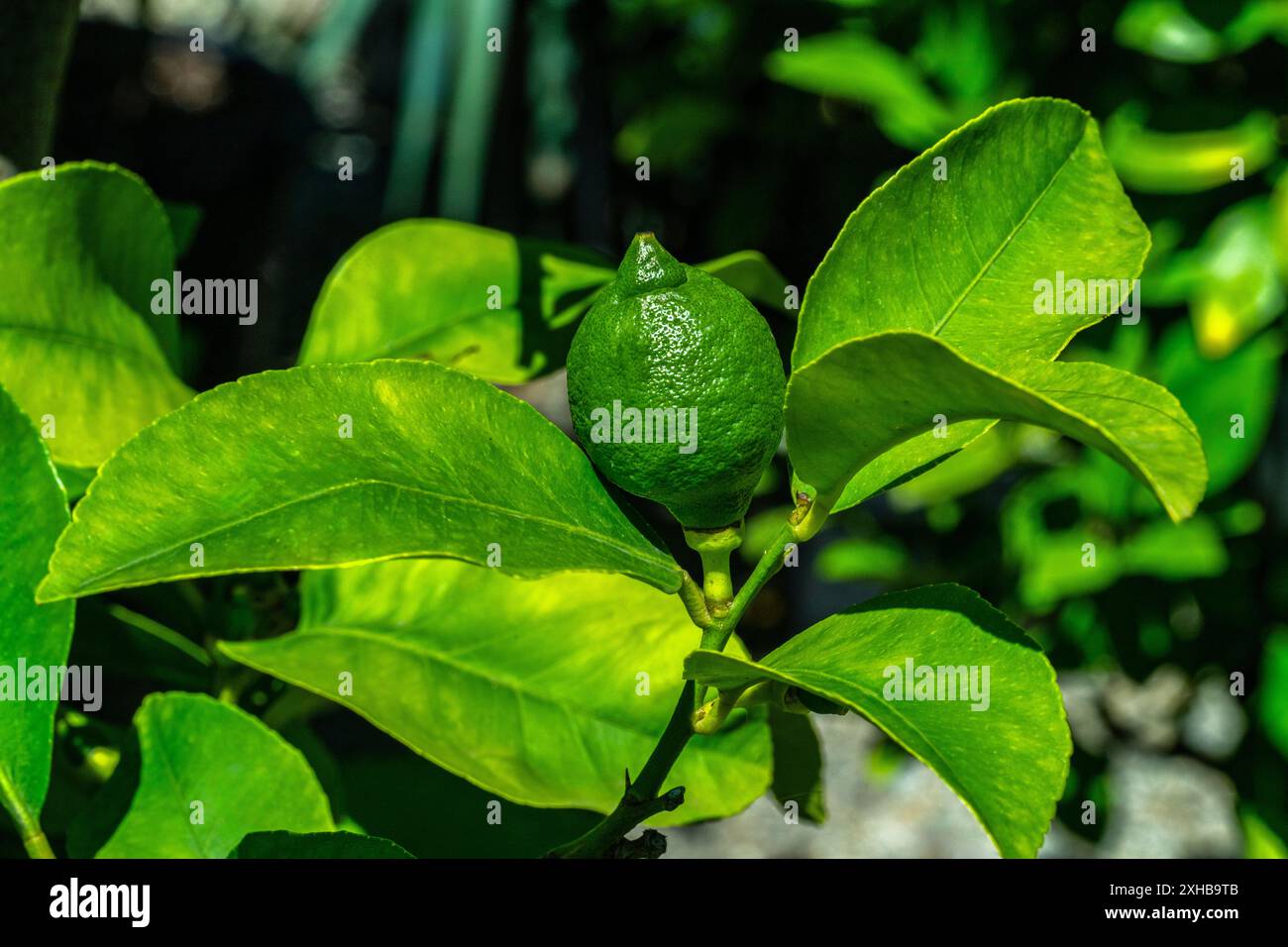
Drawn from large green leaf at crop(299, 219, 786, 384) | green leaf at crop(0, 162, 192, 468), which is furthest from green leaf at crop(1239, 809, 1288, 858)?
green leaf at crop(0, 162, 192, 468)

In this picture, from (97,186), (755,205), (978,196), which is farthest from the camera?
(755,205)

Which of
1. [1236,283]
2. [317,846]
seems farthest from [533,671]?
[1236,283]

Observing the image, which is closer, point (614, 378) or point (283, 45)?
point (614, 378)

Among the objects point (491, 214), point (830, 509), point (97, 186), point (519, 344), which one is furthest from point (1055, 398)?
point (491, 214)

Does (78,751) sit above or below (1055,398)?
below

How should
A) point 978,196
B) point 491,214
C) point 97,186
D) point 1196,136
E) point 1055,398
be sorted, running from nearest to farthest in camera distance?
point 1055,398 → point 978,196 → point 97,186 → point 1196,136 → point 491,214

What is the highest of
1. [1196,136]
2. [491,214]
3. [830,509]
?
[491,214]

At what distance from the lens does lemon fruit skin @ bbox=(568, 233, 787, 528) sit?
48 centimetres

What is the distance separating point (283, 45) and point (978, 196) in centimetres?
358

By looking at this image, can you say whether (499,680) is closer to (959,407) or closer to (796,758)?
(796,758)

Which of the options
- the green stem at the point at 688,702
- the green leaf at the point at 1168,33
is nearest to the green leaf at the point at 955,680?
the green stem at the point at 688,702

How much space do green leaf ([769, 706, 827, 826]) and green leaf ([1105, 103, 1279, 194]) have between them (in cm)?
91

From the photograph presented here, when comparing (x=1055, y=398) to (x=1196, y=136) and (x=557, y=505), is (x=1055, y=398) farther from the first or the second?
(x=1196, y=136)

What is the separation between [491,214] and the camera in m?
3.51
